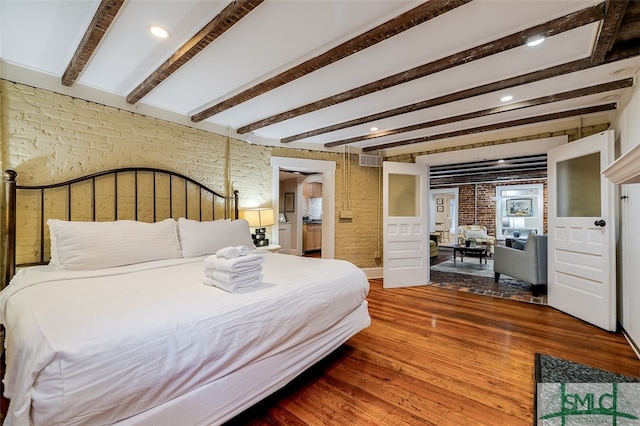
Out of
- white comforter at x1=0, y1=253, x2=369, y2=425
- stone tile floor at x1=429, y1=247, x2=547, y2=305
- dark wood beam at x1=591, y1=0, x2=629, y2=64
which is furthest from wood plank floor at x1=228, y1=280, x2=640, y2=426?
dark wood beam at x1=591, y1=0, x2=629, y2=64

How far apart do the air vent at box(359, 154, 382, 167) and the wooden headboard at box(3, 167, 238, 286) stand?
8.53ft

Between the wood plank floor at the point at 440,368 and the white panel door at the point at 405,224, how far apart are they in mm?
1175

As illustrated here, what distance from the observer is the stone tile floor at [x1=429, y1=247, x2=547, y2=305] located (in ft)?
12.9

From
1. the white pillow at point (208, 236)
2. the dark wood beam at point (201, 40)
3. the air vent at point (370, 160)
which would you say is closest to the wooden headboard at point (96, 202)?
the white pillow at point (208, 236)

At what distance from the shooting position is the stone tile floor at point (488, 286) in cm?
394

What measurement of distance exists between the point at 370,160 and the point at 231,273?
158 inches

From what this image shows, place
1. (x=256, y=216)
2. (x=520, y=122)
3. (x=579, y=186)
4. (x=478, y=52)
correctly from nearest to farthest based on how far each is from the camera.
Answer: (x=478, y=52) → (x=579, y=186) → (x=520, y=122) → (x=256, y=216)

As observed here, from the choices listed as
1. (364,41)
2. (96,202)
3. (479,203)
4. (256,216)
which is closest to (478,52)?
(364,41)

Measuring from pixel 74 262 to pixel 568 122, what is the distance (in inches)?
214

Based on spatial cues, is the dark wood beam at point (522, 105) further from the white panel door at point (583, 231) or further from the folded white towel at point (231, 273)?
the folded white towel at point (231, 273)

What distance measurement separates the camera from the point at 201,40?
1861mm

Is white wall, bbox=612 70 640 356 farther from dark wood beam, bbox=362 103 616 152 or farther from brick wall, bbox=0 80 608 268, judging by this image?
brick wall, bbox=0 80 608 268

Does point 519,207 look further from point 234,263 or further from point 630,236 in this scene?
point 234,263

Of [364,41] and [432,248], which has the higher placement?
[364,41]
